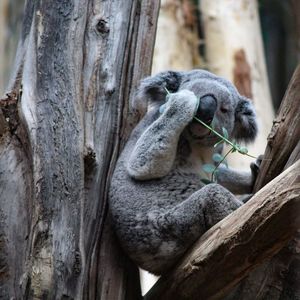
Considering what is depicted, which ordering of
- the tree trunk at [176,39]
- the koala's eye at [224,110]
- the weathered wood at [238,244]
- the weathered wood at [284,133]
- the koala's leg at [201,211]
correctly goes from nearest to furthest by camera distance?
the weathered wood at [238,244] < the weathered wood at [284,133] < the koala's leg at [201,211] < the koala's eye at [224,110] < the tree trunk at [176,39]

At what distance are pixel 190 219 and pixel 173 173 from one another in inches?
19.5

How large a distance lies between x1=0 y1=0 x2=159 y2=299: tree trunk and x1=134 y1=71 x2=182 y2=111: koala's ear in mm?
72

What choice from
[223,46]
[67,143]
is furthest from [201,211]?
[223,46]

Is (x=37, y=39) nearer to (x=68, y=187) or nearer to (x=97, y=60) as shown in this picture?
(x=97, y=60)

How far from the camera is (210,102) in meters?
4.19

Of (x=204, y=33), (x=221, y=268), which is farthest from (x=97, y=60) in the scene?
(x=204, y=33)

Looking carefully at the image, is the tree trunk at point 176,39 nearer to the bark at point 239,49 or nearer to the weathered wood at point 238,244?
the bark at point 239,49

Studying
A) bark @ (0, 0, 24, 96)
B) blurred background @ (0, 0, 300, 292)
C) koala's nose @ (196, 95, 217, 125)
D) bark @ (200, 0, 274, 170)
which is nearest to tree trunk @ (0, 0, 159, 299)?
koala's nose @ (196, 95, 217, 125)

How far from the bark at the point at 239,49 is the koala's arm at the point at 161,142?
2.86m

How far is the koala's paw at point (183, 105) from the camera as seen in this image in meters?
4.01

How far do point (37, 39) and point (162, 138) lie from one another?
0.87 m

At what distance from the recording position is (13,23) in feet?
35.2

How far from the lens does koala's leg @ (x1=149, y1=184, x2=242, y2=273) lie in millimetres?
3654

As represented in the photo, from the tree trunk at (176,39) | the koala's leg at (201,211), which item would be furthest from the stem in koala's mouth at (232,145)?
the tree trunk at (176,39)
